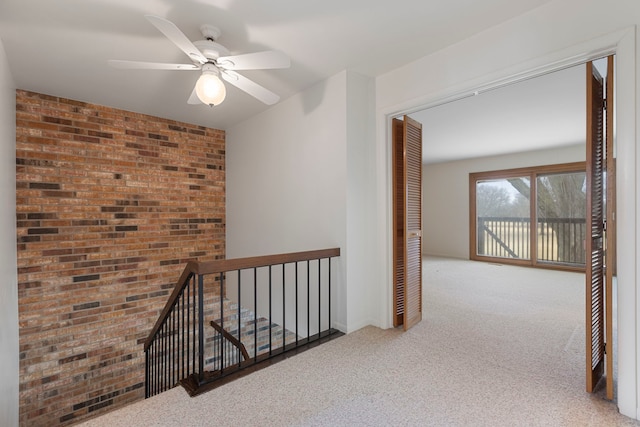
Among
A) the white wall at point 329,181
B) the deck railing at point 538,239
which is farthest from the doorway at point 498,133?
the white wall at point 329,181

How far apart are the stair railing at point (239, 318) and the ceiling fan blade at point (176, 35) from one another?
1.28 metres

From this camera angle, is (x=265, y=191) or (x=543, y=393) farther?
(x=265, y=191)

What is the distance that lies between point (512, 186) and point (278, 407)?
639 centimetres

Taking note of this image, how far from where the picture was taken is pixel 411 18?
6.47ft

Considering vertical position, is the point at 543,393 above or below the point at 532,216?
below

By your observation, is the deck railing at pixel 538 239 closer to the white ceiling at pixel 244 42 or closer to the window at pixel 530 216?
the window at pixel 530 216

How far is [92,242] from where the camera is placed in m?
3.36

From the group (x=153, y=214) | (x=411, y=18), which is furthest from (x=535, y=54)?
(x=153, y=214)

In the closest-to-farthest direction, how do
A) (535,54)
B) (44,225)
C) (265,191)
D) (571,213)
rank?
(535,54), (44,225), (265,191), (571,213)

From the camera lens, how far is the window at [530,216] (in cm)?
550

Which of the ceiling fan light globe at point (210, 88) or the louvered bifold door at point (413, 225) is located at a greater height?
the ceiling fan light globe at point (210, 88)

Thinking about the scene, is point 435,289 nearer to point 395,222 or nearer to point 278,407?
point 395,222

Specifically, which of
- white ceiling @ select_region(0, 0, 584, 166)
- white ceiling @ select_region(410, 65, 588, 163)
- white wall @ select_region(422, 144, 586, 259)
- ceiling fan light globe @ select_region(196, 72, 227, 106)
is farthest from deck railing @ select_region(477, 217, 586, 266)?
ceiling fan light globe @ select_region(196, 72, 227, 106)

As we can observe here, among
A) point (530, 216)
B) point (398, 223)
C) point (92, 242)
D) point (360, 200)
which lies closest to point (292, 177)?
point (360, 200)
